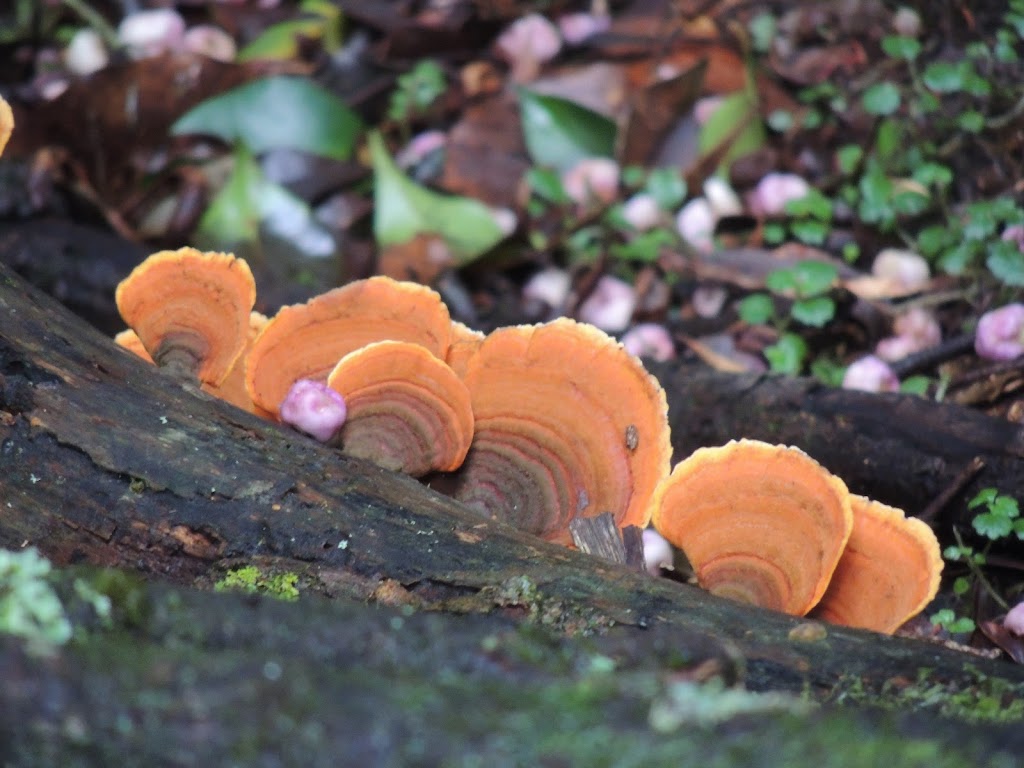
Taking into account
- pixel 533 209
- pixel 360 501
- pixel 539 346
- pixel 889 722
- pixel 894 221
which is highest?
pixel 889 722

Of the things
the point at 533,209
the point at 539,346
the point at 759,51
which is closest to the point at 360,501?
the point at 539,346

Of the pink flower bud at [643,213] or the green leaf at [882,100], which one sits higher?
the green leaf at [882,100]

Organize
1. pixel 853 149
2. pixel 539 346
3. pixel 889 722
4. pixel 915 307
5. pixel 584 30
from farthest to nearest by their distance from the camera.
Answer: pixel 584 30, pixel 853 149, pixel 915 307, pixel 539 346, pixel 889 722

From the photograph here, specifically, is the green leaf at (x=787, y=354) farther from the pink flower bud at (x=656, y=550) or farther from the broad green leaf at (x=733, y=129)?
the broad green leaf at (x=733, y=129)

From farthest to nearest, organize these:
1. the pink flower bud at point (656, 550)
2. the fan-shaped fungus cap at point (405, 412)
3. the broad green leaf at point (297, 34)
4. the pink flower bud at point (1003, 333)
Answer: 1. the broad green leaf at point (297, 34)
2. the pink flower bud at point (1003, 333)
3. the pink flower bud at point (656, 550)
4. the fan-shaped fungus cap at point (405, 412)

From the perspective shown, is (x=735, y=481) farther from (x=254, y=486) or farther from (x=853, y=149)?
(x=853, y=149)

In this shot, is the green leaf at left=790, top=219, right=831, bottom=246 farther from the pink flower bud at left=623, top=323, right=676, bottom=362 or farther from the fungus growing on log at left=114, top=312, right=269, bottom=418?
the fungus growing on log at left=114, top=312, right=269, bottom=418

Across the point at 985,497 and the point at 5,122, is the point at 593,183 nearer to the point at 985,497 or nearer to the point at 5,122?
the point at 985,497

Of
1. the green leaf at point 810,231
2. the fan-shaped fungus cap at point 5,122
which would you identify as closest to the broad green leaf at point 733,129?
the green leaf at point 810,231
